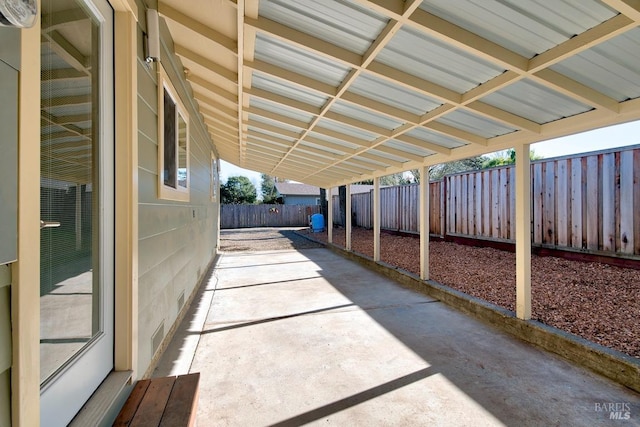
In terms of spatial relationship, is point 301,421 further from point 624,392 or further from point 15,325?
point 624,392

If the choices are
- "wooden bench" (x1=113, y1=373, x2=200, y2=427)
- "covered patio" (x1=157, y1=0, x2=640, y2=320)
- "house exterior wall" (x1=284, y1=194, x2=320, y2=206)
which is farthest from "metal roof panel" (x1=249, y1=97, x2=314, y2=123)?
"house exterior wall" (x1=284, y1=194, x2=320, y2=206)

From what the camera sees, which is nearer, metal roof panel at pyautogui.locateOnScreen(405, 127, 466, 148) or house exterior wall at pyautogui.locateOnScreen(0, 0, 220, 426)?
house exterior wall at pyautogui.locateOnScreen(0, 0, 220, 426)

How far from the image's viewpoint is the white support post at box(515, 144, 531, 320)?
3.31m

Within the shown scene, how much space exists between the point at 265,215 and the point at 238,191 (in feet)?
31.8

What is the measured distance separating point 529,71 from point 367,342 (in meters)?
2.69

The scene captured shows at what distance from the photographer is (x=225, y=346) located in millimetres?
3133

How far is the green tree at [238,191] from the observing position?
92.9 feet

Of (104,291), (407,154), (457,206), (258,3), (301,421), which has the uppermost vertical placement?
(258,3)

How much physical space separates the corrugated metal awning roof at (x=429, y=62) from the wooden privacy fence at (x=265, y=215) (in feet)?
52.5

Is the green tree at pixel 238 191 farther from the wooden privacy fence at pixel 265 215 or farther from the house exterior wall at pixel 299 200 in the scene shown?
the wooden privacy fence at pixel 265 215

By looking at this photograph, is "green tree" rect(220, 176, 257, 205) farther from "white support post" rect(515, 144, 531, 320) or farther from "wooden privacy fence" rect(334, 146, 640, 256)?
"white support post" rect(515, 144, 531, 320)

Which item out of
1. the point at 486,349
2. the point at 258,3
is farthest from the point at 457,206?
the point at 258,3

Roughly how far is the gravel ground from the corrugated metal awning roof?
1900mm

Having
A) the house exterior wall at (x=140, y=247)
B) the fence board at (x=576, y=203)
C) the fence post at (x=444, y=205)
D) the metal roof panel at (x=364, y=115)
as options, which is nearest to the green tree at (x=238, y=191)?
the fence post at (x=444, y=205)
